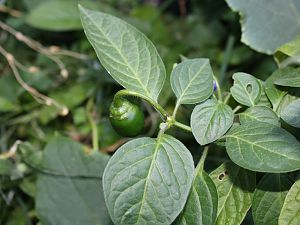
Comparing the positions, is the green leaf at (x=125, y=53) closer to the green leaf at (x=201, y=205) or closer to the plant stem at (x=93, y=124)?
the green leaf at (x=201, y=205)

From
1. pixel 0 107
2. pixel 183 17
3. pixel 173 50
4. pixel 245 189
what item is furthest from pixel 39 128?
pixel 245 189

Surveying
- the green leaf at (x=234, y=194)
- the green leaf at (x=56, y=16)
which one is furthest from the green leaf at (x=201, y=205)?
the green leaf at (x=56, y=16)

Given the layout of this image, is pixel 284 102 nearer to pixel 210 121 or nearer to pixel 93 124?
pixel 210 121

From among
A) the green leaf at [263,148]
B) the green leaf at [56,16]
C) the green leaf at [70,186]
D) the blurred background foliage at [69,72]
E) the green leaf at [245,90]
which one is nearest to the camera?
the green leaf at [263,148]

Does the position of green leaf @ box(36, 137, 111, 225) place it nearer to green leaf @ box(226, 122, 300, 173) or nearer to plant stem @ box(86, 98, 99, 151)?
plant stem @ box(86, 98, 99, 151)

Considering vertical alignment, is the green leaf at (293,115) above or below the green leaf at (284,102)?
above

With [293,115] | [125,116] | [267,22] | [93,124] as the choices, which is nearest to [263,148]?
[293,115]

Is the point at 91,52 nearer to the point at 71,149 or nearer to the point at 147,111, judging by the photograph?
the point at 147,111
